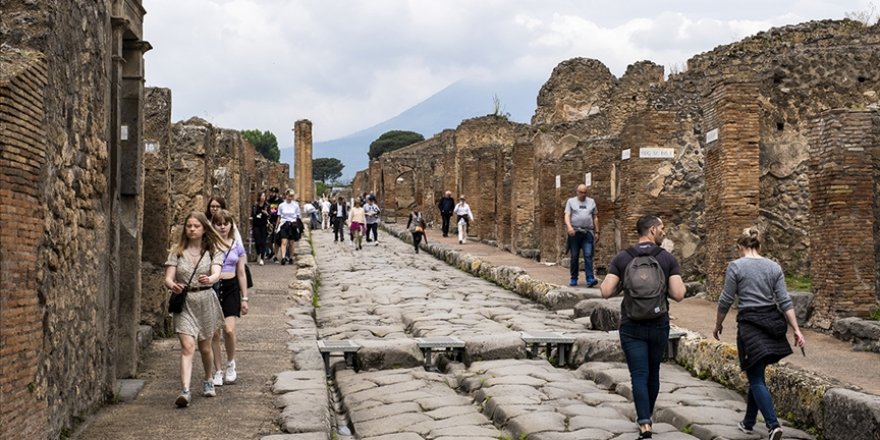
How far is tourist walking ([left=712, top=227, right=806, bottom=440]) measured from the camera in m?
6.04

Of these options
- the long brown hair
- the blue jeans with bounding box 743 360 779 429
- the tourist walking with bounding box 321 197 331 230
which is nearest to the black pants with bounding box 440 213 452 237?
the tourist walking with bounding box 321 197 331 230

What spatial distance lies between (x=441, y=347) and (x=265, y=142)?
108 metres

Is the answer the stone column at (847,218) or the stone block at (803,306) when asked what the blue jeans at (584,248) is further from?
the stone column at (847,218)

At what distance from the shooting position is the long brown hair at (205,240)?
6902mm

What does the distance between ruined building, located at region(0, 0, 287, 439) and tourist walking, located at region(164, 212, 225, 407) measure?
18.2 inches

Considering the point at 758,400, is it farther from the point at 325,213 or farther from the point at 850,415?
the point at 325,213

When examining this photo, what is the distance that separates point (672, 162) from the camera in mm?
14797

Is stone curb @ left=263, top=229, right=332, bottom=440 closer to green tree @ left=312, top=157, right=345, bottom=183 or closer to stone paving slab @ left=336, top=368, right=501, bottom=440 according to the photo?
stone paving slab @ left=336, top=368, right=501, bottom=440

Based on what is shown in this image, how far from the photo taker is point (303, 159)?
6400cm

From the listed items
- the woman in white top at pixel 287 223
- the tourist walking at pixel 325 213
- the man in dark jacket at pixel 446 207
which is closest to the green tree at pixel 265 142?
the tourist walking at pixel 325 213

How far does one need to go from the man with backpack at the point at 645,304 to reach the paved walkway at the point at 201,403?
2150 millimetres

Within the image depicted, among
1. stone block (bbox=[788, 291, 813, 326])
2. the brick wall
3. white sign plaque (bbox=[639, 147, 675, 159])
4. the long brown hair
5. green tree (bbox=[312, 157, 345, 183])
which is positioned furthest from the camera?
green tree (bbox=[312, 157, 345, 183])

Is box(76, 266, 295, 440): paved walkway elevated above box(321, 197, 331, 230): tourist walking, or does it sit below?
below

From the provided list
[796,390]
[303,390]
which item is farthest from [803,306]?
[303,390]
